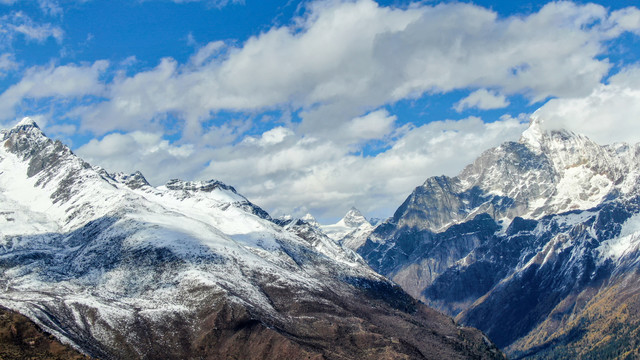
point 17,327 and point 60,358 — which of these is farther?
point 17,327

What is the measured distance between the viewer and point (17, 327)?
16588 centimetres

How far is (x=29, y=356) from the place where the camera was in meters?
142

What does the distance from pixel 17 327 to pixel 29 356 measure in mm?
27896

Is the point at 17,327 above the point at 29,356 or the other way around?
above

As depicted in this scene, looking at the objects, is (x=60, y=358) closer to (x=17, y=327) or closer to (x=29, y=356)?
(x=29, y=356)

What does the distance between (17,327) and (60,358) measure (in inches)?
1509

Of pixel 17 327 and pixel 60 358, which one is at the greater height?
pixel 17 327

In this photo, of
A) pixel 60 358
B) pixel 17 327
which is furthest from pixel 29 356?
pixel 17 327

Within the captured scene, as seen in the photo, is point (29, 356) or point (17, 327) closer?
point (29, 356)

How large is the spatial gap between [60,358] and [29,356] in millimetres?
11400
